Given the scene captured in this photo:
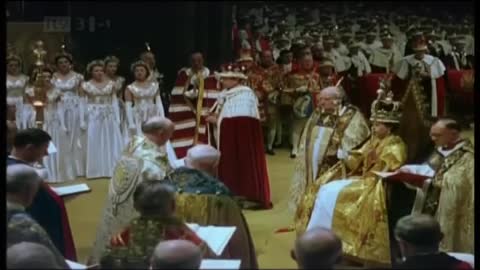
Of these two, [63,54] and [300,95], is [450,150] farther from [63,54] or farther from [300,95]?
[300,95]

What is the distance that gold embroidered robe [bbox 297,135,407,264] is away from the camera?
2838 millimetres

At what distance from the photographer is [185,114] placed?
10.6 ft

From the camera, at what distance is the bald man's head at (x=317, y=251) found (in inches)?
63.9

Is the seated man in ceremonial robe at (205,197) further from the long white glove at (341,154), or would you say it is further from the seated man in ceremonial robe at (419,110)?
the long white glove at (341,154)

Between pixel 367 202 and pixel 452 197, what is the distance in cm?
35

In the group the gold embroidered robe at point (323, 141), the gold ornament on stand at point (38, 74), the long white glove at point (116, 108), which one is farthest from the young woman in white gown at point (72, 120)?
the gold embroidered robe at point (323, 141)

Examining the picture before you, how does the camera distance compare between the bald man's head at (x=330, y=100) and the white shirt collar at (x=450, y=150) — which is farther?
the bald man's head at (x=330, y=100)

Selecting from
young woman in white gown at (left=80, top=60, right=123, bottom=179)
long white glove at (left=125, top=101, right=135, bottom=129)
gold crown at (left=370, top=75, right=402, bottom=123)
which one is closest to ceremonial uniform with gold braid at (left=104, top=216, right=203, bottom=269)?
gold crown at (left=370, top=75, right=402, bottom=123)

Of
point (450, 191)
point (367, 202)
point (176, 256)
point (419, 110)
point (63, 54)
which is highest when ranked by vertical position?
point (63, 54)

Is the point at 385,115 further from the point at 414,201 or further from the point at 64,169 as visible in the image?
the point at 64,169

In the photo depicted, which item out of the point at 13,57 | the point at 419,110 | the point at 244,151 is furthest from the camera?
the point at 244,151

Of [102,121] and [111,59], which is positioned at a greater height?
[111,59]

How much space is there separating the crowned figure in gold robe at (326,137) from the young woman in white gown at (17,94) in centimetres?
114

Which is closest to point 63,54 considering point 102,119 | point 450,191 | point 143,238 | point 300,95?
point 143,238
